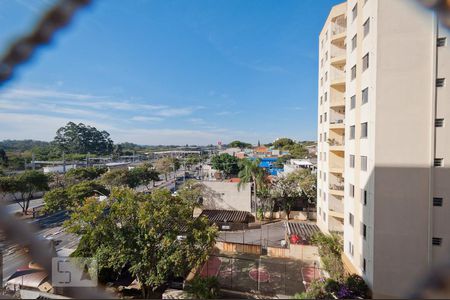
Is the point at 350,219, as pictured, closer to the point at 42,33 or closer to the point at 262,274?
the point at 262,274

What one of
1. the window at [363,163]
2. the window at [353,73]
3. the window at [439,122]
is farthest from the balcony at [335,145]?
the window at [439,122]

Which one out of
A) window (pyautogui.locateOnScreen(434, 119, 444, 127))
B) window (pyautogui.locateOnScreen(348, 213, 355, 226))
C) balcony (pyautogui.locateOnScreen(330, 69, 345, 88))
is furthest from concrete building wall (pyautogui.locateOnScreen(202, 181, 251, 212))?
window (pyautogui.locateOnScreen(434, 119, 444, 127))

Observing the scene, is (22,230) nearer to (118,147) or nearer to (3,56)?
(3,56)

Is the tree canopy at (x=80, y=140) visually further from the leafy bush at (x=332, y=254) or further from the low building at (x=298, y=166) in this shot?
the leafy bush at (x=332, y=254)

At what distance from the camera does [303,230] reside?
49.9 ft

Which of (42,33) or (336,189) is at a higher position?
(42,33)

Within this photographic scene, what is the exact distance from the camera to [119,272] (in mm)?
10039

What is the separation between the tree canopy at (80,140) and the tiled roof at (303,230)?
8080cm

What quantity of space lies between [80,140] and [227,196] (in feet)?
247

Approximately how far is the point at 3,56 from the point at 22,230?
0.72m

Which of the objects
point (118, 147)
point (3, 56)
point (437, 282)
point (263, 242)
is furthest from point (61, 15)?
point (118, 147)

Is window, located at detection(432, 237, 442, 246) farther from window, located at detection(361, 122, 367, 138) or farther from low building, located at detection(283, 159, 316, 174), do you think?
low building, located at detection(283, 159, 316, 174)

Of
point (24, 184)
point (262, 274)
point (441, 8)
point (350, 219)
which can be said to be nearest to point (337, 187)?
point (350, 219)

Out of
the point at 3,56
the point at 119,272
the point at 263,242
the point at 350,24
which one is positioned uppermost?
the point at 350,24
